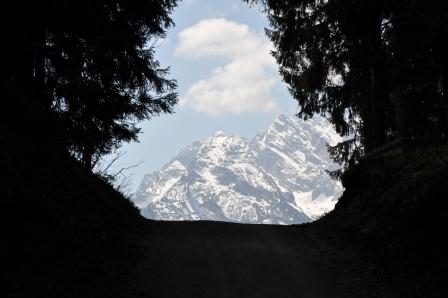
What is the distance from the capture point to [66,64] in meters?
10.0

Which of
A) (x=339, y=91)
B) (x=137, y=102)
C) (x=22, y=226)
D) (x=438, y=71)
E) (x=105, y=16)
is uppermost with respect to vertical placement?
(x=339, y=91)

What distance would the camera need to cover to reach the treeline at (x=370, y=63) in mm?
6012

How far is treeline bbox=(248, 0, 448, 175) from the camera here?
6012 mm

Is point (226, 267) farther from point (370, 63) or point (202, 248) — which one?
point (370, 63)

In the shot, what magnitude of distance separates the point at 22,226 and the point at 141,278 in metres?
2.52

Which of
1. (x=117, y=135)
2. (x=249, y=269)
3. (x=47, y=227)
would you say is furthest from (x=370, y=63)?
(x=117, y=135)

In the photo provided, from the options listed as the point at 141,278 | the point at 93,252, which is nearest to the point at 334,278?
the point at 141,278

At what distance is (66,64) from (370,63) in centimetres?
583

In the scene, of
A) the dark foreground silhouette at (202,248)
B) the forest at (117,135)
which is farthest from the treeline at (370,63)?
the dark foreground silhouette at (202,248)

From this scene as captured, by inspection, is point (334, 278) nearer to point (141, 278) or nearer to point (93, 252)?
point (141, 278)

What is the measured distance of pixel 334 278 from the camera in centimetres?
855

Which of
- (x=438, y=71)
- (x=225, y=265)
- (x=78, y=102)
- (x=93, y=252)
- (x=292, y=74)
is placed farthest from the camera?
(x=292, y=74)

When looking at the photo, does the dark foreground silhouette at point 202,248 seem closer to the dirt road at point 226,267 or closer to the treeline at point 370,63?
the dirt road at point 226,267

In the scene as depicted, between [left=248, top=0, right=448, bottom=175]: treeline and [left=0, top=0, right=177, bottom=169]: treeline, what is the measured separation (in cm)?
380
